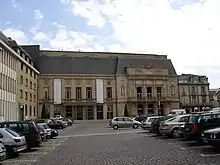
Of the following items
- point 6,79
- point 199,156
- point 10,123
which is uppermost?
point 6,79

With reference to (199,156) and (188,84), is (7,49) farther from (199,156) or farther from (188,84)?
(188,84)

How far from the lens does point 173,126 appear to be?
23594 millimetres

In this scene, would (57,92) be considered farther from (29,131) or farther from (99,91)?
(29,131)

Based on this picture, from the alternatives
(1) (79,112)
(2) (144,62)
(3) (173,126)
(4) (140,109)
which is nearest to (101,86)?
(1) (79,112)

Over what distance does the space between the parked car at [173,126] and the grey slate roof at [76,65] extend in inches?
2449

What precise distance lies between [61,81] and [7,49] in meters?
34.0

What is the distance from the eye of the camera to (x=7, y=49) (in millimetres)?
50469

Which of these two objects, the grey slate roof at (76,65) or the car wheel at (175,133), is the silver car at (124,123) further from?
the grey slate roof at (76,65)

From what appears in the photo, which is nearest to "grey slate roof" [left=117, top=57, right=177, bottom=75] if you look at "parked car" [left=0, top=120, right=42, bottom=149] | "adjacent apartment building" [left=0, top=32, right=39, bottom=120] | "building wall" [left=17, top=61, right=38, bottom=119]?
"building wall" [left=17, top=61, right=38, bottom=119]

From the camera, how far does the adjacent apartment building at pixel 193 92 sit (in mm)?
104375

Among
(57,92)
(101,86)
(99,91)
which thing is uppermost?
(101,86)

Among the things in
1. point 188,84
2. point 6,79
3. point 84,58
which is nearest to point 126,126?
point 6,79

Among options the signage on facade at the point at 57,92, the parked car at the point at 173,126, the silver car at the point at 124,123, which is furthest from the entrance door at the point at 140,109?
the parked car at the point at 173,126

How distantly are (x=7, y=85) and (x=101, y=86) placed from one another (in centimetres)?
3730
